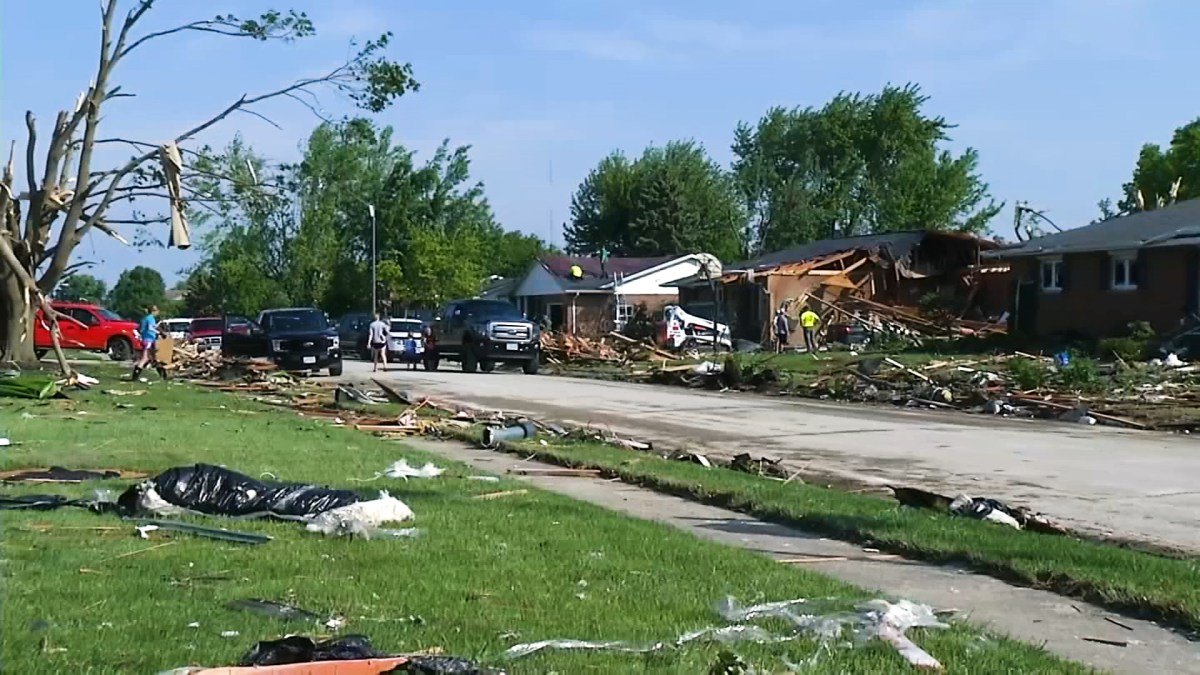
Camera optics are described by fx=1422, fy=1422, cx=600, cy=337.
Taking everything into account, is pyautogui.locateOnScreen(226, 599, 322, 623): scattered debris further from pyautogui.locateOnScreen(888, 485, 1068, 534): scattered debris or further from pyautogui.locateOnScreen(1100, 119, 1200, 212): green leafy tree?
pyautogui.locateOnScreen(1100, 119, 1200, 212): green leafy tree

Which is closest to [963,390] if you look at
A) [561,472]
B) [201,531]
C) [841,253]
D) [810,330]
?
[561,472]

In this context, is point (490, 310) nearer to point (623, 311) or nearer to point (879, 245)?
point (879, 245)

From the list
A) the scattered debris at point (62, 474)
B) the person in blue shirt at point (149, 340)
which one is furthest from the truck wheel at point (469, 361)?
the scattered debris at point (62, 474)

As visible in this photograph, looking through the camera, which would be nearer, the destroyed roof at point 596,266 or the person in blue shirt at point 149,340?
the person in blue shirt at point 149,340

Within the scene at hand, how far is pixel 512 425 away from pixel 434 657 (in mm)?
13702

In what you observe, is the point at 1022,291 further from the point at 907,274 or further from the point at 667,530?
the point at 667,530

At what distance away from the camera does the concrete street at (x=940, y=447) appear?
1253cm

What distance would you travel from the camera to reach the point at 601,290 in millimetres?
70188

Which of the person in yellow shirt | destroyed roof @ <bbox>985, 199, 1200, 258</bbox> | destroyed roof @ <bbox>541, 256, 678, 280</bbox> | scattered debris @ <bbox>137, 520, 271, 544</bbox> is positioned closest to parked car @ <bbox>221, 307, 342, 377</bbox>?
the person in yellow shirt

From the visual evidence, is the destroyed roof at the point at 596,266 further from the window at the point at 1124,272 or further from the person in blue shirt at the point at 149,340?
the person in blue shirt at the point at 149,340

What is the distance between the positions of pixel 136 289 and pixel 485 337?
127m

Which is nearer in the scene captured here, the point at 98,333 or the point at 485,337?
the point at 485,337

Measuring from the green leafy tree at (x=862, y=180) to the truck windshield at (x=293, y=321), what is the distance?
207ft

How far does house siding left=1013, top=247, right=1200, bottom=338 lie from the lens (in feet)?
122
